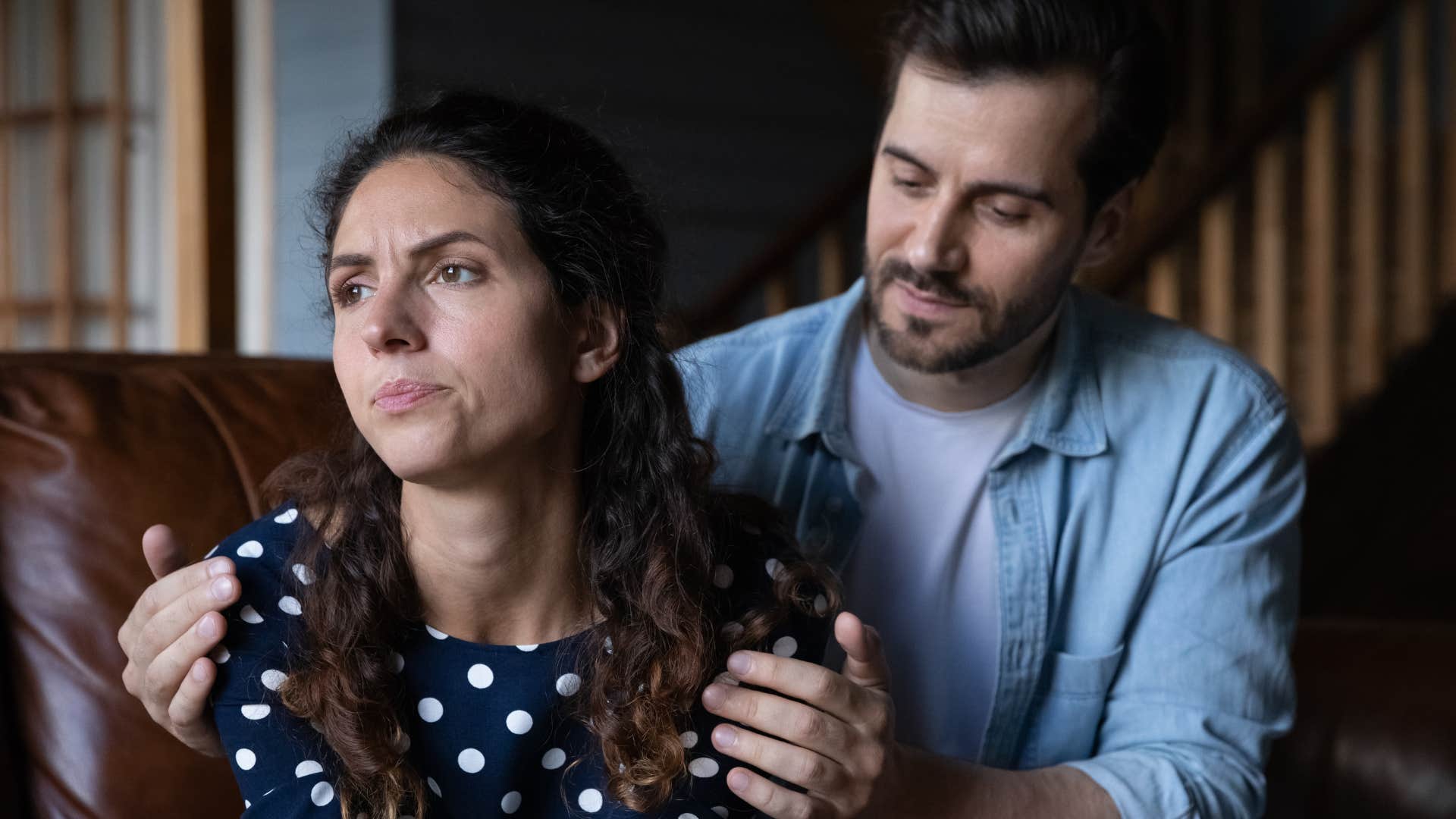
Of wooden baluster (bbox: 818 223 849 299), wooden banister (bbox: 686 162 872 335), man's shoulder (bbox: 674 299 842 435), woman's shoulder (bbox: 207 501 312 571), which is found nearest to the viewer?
woman's shoulder (bbox: 207 501 312 571)

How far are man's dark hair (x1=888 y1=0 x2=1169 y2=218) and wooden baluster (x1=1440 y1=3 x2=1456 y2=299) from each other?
2.71m

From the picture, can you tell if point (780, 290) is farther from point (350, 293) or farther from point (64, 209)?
point (350, 293)

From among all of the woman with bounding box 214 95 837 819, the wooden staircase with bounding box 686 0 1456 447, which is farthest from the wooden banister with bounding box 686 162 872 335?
the woman with bounding box 214 95 837 819

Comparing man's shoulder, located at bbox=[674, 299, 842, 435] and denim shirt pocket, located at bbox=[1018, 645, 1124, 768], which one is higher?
man's shoulder, located at bbox=[674, 299, 842, 435]

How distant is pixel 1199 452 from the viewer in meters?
1.64

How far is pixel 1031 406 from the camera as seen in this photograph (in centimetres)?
167

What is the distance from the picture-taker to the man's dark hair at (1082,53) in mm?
1550

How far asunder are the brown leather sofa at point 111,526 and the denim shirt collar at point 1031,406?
0.58 metres

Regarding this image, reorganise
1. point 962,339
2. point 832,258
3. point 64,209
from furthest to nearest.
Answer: point 64,209, point 832,258, point 962,339

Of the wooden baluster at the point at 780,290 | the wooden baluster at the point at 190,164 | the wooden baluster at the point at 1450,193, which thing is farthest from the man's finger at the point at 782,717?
the wooden baluster at the point at 1450,193

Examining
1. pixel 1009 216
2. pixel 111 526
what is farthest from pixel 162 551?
pixel 1009 216

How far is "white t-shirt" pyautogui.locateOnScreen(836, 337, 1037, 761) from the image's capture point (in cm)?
163

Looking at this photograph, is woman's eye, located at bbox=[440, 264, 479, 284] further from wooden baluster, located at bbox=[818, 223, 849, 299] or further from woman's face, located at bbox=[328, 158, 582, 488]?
wooden baluster, located at bbox=[818, 223, 849, 299]

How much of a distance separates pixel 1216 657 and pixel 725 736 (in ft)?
2.22
